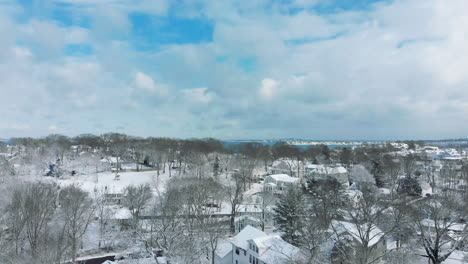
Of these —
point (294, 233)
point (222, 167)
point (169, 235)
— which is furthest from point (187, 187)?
point (222, 167)

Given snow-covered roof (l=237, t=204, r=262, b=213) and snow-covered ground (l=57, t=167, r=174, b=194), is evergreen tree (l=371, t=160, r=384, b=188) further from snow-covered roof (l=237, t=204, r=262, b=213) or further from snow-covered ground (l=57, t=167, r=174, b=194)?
snow-covered ground (l=57, t=167, r=174, b=194)

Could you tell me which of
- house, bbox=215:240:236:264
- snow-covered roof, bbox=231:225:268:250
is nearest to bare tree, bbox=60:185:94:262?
house, bbox=215:240:236:264

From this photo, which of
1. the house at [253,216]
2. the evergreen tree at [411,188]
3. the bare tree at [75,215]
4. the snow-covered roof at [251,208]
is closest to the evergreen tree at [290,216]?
the house at [253,216]

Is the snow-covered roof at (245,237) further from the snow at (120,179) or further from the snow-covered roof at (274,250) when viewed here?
the snow at (120,179)

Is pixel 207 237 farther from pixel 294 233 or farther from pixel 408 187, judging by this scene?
pixel 408 187

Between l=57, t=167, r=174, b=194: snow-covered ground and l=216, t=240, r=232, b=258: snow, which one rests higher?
l=57, t=167, r=174, b=194: snow-covered ground

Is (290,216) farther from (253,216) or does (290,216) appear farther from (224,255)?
(253,216)

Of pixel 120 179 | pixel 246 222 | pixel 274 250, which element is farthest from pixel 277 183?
pixel 274 250
